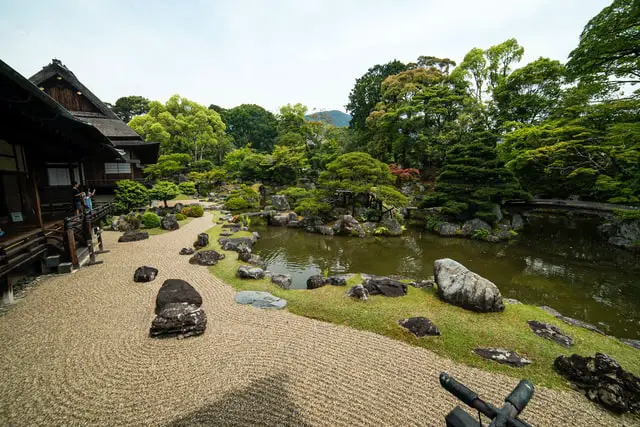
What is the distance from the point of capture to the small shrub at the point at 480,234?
42.6 ft

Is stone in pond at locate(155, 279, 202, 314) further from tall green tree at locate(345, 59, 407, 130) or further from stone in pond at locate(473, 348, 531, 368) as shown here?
tall green tree at locate(345, 59, 407, 130)

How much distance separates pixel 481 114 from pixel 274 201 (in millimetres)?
16881

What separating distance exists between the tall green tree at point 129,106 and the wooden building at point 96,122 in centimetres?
2977

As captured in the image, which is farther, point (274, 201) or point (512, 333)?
point (274, 201)

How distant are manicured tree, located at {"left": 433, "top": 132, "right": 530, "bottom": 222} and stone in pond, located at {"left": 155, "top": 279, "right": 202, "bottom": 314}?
12873 mm

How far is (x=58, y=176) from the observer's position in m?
12.1

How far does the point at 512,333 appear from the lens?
4676 millimetres

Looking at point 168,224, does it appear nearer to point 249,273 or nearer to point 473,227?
point 249,273

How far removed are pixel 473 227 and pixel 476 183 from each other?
2561 mm

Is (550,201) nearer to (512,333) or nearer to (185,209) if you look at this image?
(512,333)

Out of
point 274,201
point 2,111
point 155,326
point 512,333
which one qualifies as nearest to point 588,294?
point 512,333

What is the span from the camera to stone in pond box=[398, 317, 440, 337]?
4.64 metres

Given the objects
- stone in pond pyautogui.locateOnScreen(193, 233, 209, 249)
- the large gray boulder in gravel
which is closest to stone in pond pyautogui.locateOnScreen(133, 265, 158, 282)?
stone in pond pyautogui.locateOnScreen(193, 233, 209, 249)

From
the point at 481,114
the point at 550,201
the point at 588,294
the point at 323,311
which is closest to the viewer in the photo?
the point at 323,311
